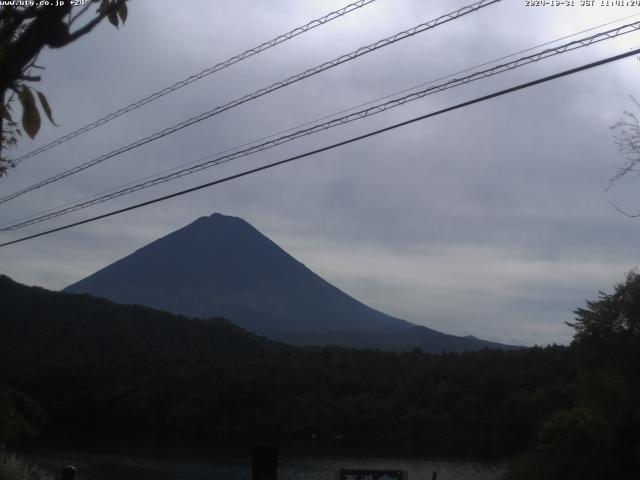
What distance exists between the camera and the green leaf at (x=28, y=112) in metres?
4.05

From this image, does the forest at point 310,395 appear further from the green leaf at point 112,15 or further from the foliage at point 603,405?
the green leaf at point 112,15

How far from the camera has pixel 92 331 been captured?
247 ft

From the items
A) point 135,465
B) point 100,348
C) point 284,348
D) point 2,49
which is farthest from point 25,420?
point 284,348

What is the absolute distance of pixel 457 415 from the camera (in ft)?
183

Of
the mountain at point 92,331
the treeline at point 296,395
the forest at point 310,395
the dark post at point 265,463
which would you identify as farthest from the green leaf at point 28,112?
the mountain at point 92,331

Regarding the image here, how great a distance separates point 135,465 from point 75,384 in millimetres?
25963

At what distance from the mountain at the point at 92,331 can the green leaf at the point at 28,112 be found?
207ft

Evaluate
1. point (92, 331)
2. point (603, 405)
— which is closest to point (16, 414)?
point (603, 405)

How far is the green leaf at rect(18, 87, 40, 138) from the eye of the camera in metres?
4.05

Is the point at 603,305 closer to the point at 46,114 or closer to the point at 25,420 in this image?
the point at 25,420

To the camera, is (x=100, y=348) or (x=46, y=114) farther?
(x=100, y=348)

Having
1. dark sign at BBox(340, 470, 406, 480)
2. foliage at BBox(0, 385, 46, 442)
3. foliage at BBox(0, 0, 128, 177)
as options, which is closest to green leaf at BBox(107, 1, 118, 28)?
foliage at BBox(0, 0, 128, 177)

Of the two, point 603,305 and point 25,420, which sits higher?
point 603,305

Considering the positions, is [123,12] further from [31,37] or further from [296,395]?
[296,395]
